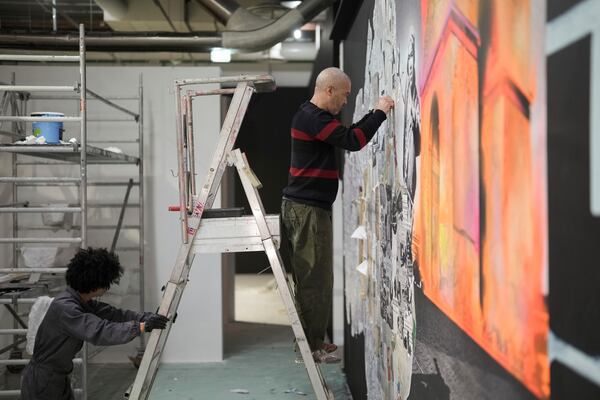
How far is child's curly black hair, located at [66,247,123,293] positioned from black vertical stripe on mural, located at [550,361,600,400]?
6.51 ft

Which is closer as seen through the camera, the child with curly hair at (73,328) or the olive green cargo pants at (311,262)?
the child with curly hair at (73,328)

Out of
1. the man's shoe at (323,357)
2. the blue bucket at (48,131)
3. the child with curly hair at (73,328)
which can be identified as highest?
the blue bucket at (48,131)

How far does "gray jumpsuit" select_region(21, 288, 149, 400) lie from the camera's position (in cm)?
231

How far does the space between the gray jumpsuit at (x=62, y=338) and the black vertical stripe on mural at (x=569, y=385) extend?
1783 millimetres

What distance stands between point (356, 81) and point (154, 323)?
66.8 inches

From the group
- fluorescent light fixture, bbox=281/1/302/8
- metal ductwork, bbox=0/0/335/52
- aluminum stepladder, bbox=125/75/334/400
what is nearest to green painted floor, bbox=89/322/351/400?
aluminum stepladder, bbox=125/75/334/400

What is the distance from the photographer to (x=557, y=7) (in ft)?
2.70

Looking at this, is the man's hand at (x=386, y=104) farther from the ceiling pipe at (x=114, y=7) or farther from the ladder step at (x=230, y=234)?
the ceiling pipe at (x=114, y=7)

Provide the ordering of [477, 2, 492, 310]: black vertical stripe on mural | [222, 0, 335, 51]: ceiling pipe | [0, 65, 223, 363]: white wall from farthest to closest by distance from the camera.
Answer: [0, 65, 223, 363]: white wall, [222, 0, 335, 51]: ceiling pipe, [477, 2, 492, 310]: black vertical stripe on mural

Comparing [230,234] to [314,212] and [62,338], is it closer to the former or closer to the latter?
[314,212]

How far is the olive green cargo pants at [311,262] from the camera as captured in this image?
250cm

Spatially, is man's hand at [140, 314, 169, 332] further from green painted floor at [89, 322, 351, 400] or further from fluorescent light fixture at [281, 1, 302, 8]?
fluorescent light fixture at [281, 1, 302, 8]

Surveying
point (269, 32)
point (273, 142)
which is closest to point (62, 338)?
point (269, 32)

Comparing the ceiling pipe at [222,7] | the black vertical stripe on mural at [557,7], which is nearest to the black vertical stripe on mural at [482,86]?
the black vertical stripe on mural at [557,7]
